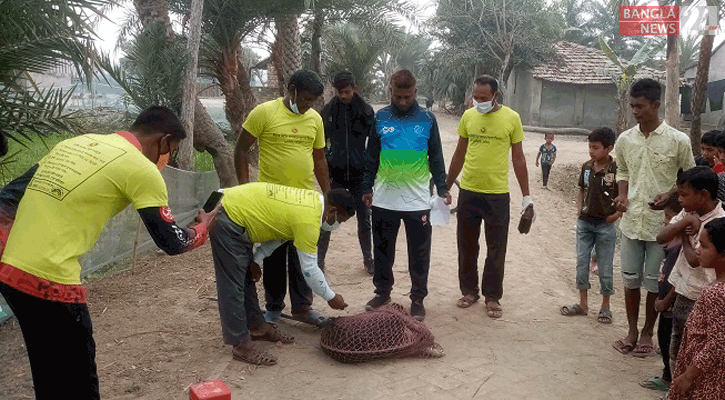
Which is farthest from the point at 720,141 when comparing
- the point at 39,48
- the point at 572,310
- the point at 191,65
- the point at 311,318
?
the point at 191,65

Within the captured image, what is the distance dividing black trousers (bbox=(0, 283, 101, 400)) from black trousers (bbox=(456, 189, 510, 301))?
10.4ft

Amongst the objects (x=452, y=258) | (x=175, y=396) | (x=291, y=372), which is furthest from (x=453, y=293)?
(x=175, y=396)

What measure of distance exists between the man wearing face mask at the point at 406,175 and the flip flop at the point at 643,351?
1.53 metres

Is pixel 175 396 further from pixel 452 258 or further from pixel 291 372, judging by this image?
pixel 452 258

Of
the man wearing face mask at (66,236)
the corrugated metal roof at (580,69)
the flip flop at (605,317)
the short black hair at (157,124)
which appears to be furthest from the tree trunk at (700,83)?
the man wearing face mask at (66,236)

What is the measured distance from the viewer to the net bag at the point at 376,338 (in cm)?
407

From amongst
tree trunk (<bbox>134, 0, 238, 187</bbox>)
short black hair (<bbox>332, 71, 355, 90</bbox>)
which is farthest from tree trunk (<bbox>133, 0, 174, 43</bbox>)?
short black hair (<bbox>332, 71, 355, 90</bbox>)

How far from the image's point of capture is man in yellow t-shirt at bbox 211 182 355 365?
3.79m

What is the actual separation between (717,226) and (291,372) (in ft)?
8.30

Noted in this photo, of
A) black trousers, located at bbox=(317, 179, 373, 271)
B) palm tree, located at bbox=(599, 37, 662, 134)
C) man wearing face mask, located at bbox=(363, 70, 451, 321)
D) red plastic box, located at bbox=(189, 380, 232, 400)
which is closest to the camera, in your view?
red plastic box, located at bbox=(189, 380, 232, 400)

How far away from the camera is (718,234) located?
2.90m

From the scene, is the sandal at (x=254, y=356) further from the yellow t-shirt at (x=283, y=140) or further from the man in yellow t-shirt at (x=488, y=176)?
the man in yellow t-shirt at (x=488, y=176)

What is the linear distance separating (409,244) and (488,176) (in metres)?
0.81

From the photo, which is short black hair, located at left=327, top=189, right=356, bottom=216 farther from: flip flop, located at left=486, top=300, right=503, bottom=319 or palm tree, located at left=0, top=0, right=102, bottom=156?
palm tree, located at left=0, top=0, right=102, bottom=156
